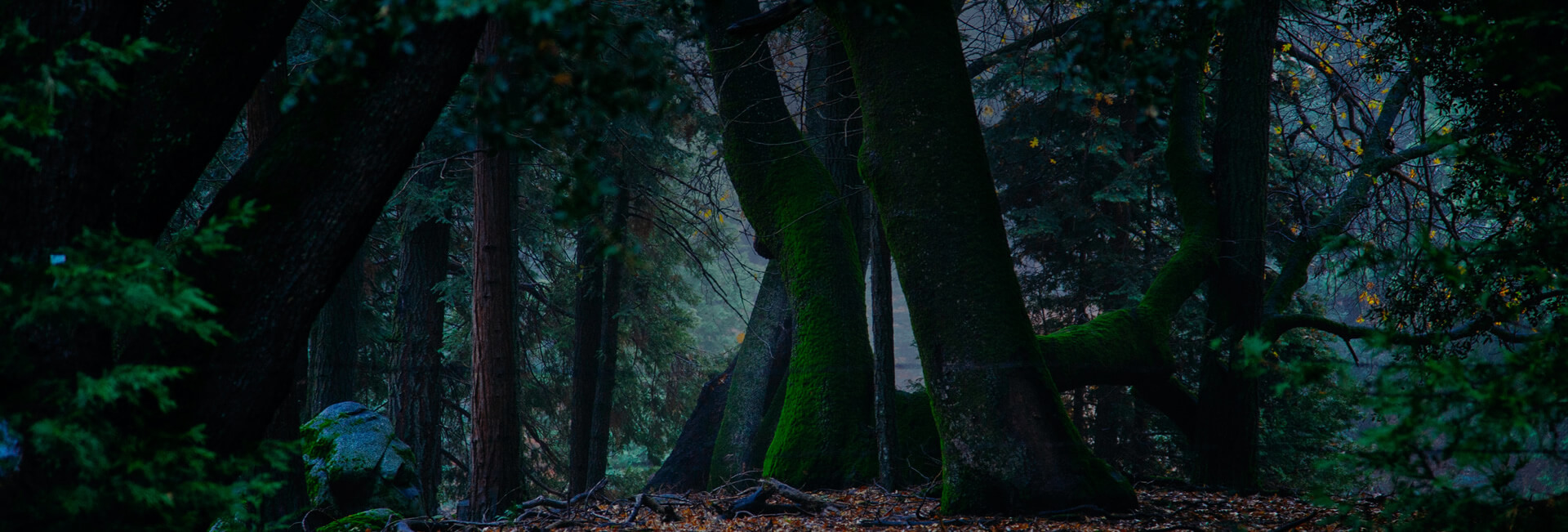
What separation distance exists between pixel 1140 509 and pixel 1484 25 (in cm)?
366

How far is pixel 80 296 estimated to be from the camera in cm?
200

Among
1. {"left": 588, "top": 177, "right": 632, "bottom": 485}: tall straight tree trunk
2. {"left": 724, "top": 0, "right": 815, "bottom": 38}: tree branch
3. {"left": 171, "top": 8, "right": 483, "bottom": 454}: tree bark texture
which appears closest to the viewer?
{"left": 171, "top": 8, "right": 483, "bottom": 454}: tree bark texture

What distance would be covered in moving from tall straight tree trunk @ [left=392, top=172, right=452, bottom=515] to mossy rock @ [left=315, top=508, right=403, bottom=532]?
15.6 feet

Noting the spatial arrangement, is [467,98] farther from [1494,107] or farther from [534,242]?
[534,242]

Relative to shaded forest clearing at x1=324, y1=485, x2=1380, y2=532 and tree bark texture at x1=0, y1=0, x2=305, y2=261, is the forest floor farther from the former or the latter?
tree bark texture at x1=0, y1=0, x2=305, y2=261

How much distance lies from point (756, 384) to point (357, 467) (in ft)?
16.0

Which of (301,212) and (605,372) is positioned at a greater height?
(605,372)

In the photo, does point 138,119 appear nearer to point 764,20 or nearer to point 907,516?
point 764,20

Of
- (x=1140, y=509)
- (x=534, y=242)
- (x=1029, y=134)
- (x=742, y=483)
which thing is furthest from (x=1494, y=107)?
(x=534, y=242)

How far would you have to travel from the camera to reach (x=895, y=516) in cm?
575

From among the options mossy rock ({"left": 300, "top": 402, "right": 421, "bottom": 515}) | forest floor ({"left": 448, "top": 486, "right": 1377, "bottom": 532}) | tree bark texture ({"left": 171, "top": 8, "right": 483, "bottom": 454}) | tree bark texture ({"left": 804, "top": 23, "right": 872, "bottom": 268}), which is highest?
tree bark texture ({"left": 804, "top": 23, "right": 872, "bottom": 268})

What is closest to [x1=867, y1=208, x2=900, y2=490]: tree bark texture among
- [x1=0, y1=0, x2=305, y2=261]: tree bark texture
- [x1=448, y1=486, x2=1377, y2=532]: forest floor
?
[x1=448, y1=486, x2=1377, y2=532]: forest floor

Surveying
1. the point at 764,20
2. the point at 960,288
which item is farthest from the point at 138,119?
the point at 960,288

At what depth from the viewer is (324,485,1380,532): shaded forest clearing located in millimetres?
5223
